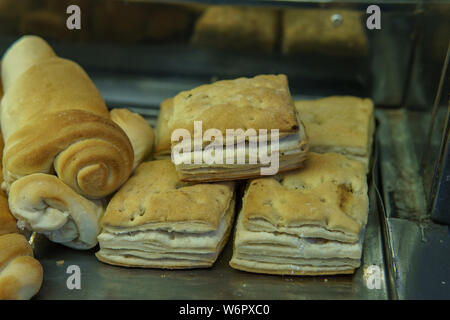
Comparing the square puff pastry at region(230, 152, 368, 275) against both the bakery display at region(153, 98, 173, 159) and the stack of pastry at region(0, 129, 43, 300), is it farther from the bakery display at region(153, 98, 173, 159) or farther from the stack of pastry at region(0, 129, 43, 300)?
the stack of pastry at region(0, 129, 43, 300)

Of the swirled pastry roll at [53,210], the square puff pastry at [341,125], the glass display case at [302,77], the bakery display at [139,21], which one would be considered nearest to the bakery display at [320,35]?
the glass display case at [302,77]

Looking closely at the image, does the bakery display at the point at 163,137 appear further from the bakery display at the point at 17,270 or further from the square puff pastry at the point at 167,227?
the bakery display at the point at 17,270

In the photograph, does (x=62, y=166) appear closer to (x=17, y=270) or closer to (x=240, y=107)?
(x=17, y=270)

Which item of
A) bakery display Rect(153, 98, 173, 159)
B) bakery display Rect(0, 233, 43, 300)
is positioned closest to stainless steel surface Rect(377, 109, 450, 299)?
bakery display Rect(153, 98, 173, 159)

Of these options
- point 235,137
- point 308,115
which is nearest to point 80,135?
point 235,137

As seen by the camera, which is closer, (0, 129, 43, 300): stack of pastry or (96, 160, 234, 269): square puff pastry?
(0, 129, 43, 300): stack of pastry

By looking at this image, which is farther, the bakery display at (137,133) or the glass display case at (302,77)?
the bakery display at (137,133)

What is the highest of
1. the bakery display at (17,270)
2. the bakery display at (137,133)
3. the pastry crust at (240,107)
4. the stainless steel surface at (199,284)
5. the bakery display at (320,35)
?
the bakery display at (320,35)
